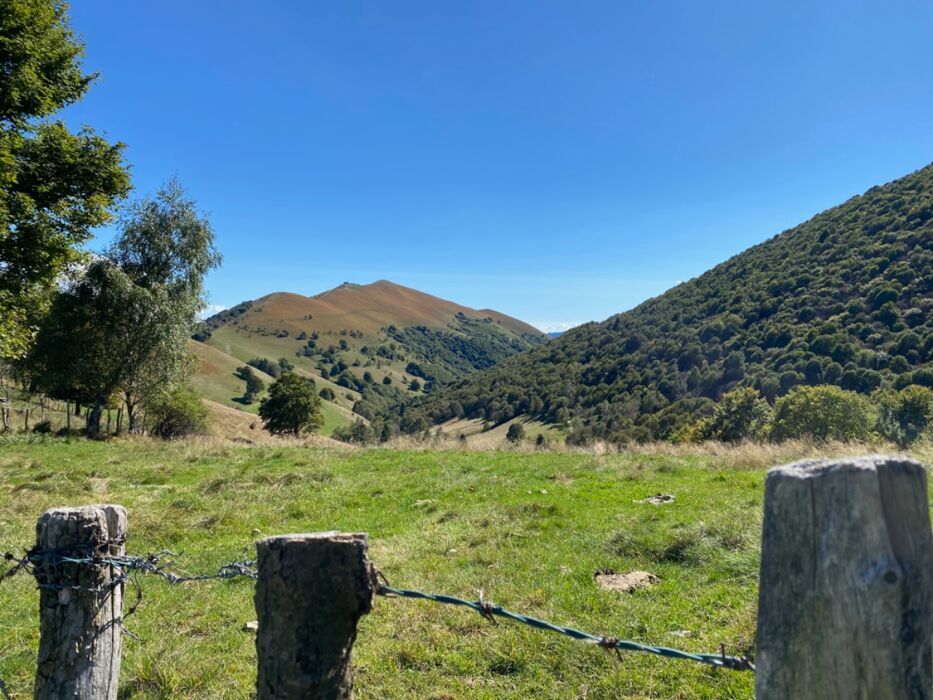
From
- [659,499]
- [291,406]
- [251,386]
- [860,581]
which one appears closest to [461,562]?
[659,499]

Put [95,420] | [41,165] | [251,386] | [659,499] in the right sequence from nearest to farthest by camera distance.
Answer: [659,499] → [41,165] → [95,420] → [251,386]

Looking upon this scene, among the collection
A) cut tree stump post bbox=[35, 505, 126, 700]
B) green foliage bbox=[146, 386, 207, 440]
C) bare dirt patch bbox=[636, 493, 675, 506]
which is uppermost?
cut tree stump post bbox=[35, 505, 126, 700]

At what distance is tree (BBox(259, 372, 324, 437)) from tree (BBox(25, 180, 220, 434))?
1835 centimetres

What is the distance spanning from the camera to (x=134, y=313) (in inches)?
1008

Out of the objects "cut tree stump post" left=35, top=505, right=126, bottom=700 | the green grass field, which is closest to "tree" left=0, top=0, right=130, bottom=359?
the green grass field

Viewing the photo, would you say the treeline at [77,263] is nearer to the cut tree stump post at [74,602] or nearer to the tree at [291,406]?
the tree at [291,406]

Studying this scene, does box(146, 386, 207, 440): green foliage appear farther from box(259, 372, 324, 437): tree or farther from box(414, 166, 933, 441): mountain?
box(414, 166, 933, 441): mountain

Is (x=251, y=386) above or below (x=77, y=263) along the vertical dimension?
below

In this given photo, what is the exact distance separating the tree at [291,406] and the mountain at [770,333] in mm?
27707

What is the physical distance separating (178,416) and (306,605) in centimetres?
3906

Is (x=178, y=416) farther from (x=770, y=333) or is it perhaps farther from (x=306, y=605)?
(x=770, y=333)

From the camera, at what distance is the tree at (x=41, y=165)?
40.5ft

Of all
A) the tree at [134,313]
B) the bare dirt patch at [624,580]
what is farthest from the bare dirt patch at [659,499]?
the tree at [134,313]

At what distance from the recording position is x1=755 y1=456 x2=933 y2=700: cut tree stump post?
4.50 ft
